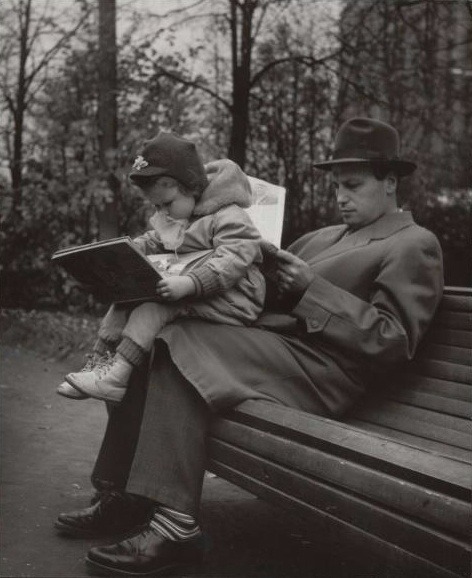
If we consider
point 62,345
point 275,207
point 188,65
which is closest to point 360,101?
point 188,65

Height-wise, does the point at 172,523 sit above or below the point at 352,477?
below

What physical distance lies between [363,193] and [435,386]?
0.85 meters

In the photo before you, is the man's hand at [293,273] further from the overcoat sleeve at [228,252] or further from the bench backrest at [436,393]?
the bench backrest at [436,393]

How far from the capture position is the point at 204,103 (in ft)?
31.9

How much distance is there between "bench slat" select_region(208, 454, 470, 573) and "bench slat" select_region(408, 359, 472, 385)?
783mm

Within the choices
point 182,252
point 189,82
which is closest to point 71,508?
point 182,252

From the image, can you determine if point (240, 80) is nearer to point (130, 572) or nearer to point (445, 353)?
point (445, 353)

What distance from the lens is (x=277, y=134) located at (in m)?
10.2

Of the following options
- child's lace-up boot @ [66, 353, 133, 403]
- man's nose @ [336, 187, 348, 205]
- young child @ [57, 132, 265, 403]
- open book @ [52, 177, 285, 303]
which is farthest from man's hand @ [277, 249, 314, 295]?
child's lace-up boot @ [66, 353, 133, 403]

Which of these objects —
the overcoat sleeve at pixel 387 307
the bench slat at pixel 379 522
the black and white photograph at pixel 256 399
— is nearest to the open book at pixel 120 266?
the black and white photograph at pixel 256 399

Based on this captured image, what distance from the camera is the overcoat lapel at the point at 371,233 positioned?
3.69 meters

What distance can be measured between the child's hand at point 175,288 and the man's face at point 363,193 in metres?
0.81

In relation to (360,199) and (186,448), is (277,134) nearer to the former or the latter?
(360,199)

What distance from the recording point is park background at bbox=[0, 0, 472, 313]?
9359 millimetres
